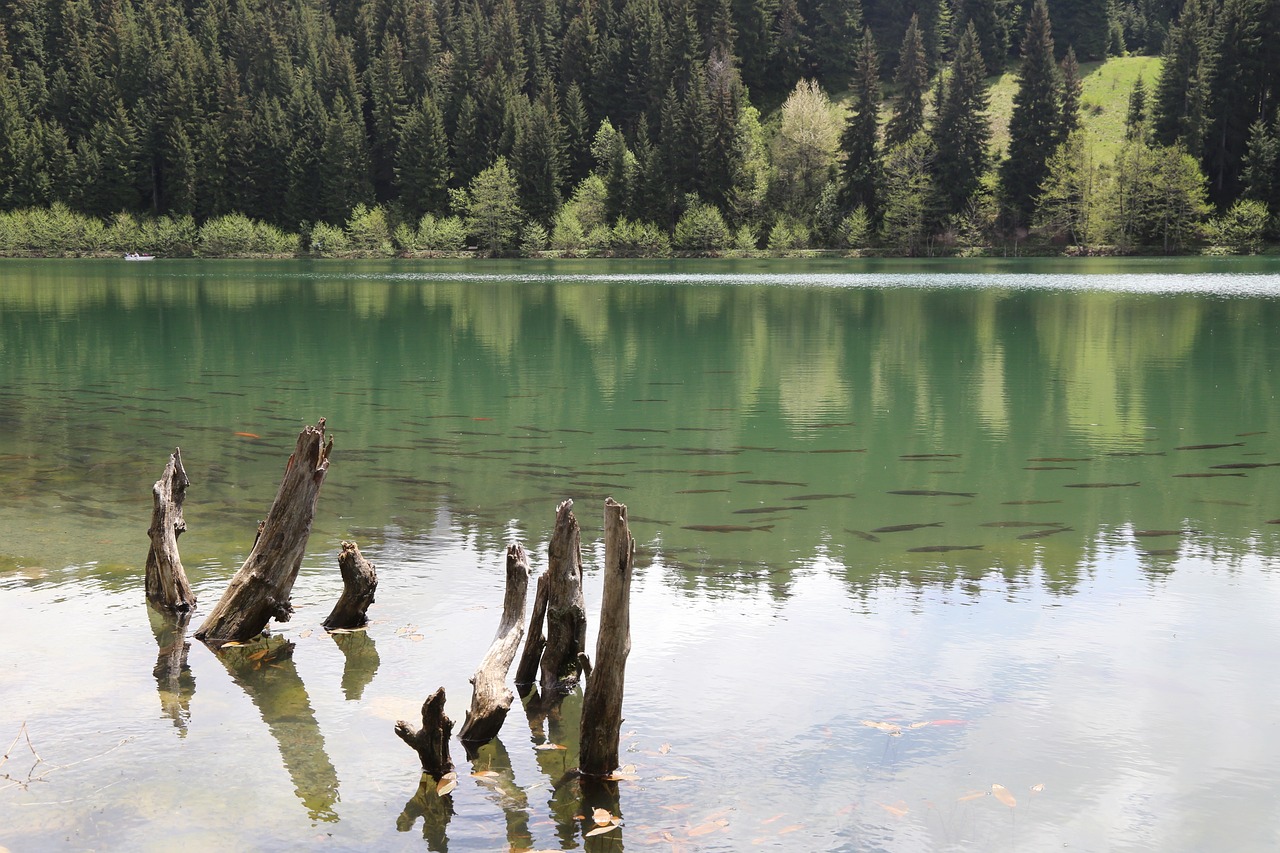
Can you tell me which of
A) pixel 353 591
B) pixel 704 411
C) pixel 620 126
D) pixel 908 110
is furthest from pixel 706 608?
pixel 620 126

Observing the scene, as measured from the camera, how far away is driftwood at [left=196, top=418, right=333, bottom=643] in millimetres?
7855

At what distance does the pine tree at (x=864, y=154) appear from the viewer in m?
106

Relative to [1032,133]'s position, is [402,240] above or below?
below

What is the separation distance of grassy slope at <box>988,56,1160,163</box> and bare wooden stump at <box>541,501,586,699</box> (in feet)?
354

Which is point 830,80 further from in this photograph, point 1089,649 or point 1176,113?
point 1089,649

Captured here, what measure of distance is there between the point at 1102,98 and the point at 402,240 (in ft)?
256

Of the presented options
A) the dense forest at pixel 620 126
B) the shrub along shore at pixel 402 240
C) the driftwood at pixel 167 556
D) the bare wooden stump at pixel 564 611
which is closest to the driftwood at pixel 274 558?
the driftwood at pixel 167 556

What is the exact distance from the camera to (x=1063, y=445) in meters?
16.3

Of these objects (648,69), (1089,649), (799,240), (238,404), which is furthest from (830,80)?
(1089,649)

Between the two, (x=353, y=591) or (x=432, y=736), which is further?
(x=353, y=591)

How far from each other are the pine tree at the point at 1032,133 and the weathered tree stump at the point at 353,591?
102051mm

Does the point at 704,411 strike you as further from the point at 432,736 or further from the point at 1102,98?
the point at 1102,98

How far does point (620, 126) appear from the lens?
140000 mm

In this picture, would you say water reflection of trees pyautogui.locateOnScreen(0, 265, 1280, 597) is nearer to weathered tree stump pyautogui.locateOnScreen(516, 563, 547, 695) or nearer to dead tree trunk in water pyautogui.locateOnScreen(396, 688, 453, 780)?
weathered tree stump pyautogui.locateOnScreen(516, 563, 547, 695)
